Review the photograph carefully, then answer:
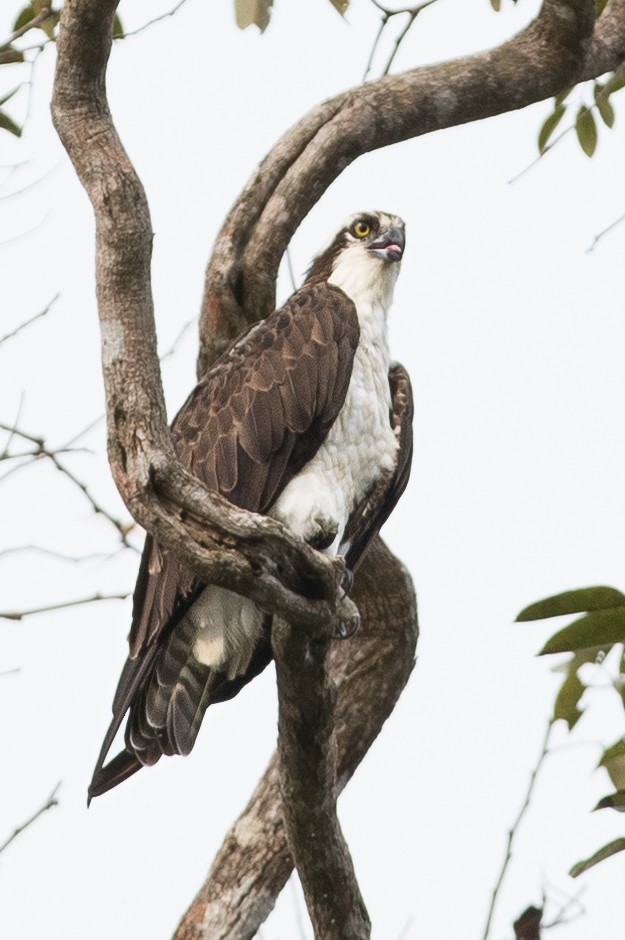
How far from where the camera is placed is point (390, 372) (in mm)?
5277

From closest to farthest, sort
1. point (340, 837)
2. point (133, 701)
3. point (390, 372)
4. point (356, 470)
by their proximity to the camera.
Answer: point (340, 837), point (133, 701), point (356, 470), point (390, 372)

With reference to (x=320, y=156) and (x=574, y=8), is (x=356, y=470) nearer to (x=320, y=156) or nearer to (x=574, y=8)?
(x=320, y=156)

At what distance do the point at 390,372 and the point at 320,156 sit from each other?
0.85 meters

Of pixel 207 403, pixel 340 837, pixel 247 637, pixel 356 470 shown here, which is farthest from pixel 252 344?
pixel 340 837

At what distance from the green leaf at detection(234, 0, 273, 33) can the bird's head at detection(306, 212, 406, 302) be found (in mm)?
1059

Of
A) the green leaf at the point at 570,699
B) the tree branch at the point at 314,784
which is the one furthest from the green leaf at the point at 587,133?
the tree branch at the point at 314,784

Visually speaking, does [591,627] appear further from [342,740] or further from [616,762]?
[342,740]

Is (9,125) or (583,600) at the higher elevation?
(9,125)

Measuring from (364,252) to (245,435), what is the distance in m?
1.20

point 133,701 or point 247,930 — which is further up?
point 133,701

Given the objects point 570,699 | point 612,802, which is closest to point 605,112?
point 570,699

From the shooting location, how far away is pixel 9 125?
5176 mm

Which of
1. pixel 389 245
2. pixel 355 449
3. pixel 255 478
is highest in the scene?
pixel 389 245

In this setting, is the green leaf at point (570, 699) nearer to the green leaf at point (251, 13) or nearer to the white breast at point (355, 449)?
the white breast at point (355, 449)
